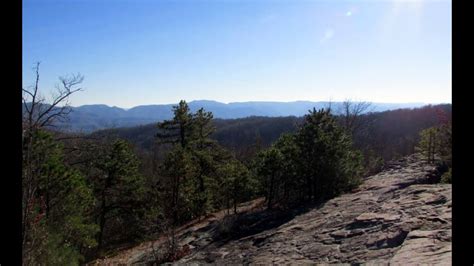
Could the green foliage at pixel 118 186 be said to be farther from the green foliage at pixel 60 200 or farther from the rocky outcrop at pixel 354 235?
the rocky outcrop at pixel 354 235

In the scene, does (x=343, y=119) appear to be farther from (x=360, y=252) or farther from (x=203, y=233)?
(x=360, y=252)

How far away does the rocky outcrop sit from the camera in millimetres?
8602

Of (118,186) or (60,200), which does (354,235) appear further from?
(118,186)

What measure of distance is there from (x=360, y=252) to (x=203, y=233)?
30.9 ft

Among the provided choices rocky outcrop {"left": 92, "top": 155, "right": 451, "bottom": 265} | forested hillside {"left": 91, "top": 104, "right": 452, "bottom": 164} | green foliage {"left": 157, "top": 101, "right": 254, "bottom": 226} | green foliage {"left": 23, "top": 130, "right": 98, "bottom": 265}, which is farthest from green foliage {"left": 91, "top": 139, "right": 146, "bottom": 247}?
forested hillside {"left": 91, "top": 104, "right": 452, "bottom": 164}

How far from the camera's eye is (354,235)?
11.0 metres

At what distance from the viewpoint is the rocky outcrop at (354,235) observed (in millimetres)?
8602

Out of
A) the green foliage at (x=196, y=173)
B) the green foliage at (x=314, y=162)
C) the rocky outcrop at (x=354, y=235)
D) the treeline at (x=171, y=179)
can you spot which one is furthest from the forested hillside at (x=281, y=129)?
the rocky outcrop at (x=354, y=235)

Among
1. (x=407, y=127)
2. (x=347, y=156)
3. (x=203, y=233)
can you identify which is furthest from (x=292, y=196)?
(x=407, y=127)

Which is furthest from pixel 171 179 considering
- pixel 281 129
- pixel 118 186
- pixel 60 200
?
pixel 281 129

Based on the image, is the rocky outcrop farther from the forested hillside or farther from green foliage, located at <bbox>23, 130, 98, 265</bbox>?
the forested hillside

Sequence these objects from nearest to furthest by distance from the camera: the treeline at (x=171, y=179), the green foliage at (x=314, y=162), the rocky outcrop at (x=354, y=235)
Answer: the rocky outcrop at (x=354, y=235) → the treeline at (x=171, y=179) → the green foliage at (x=314, y=162)

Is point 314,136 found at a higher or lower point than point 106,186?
higher
